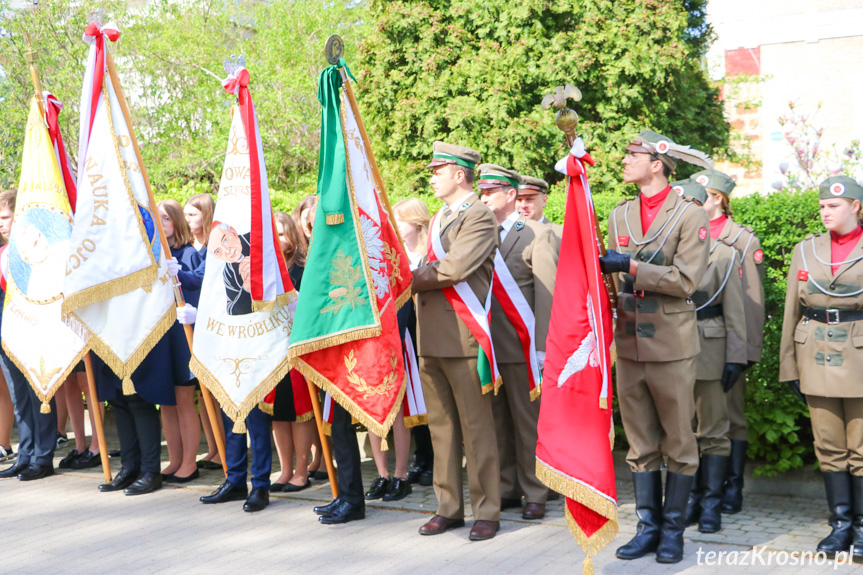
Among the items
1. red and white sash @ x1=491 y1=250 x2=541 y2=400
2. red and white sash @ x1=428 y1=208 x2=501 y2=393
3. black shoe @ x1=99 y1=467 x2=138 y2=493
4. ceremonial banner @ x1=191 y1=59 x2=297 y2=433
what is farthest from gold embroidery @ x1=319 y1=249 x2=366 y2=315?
black shoe @ x1=99 y1=467 x2=138 y2=493

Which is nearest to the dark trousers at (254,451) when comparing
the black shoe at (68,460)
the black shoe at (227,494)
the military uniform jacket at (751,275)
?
the black shoe at (227,494)

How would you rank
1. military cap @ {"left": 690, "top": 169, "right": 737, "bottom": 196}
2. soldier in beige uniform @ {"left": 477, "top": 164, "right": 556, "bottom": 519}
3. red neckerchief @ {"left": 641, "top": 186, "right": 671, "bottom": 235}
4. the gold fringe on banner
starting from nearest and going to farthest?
1. red neckerchief @ {"left": 641, "top": 186, "right": 671, "bottom": 235}
2. the gold fringe on banner
3. military cap @ {"left": 690, "top": 169, "right": 737, "bottom": 196}
4. soldier in beige uniform @ {"left": 477, "top": 164, "right": 556, "bottom": 519}

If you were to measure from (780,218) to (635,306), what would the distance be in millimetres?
1677

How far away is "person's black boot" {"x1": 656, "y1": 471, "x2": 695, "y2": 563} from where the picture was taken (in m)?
4.59

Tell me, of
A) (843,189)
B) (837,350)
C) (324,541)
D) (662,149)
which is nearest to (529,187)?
(662,149)

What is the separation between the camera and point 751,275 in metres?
5.39

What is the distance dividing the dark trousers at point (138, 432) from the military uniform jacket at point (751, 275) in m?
4.21

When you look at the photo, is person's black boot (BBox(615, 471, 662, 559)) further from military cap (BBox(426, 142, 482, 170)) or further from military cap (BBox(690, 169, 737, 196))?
military cap (BBox(426, 142, 482, 170))

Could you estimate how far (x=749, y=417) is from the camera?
5742 mm

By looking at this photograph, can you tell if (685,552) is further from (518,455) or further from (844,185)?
(844,185)

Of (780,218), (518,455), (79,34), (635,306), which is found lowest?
(518,455)

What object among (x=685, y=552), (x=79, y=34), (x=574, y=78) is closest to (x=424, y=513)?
(x=685, y=552)

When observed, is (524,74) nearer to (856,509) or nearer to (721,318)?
(721,318)

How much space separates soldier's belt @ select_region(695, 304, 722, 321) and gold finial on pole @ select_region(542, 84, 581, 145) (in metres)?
1.52
